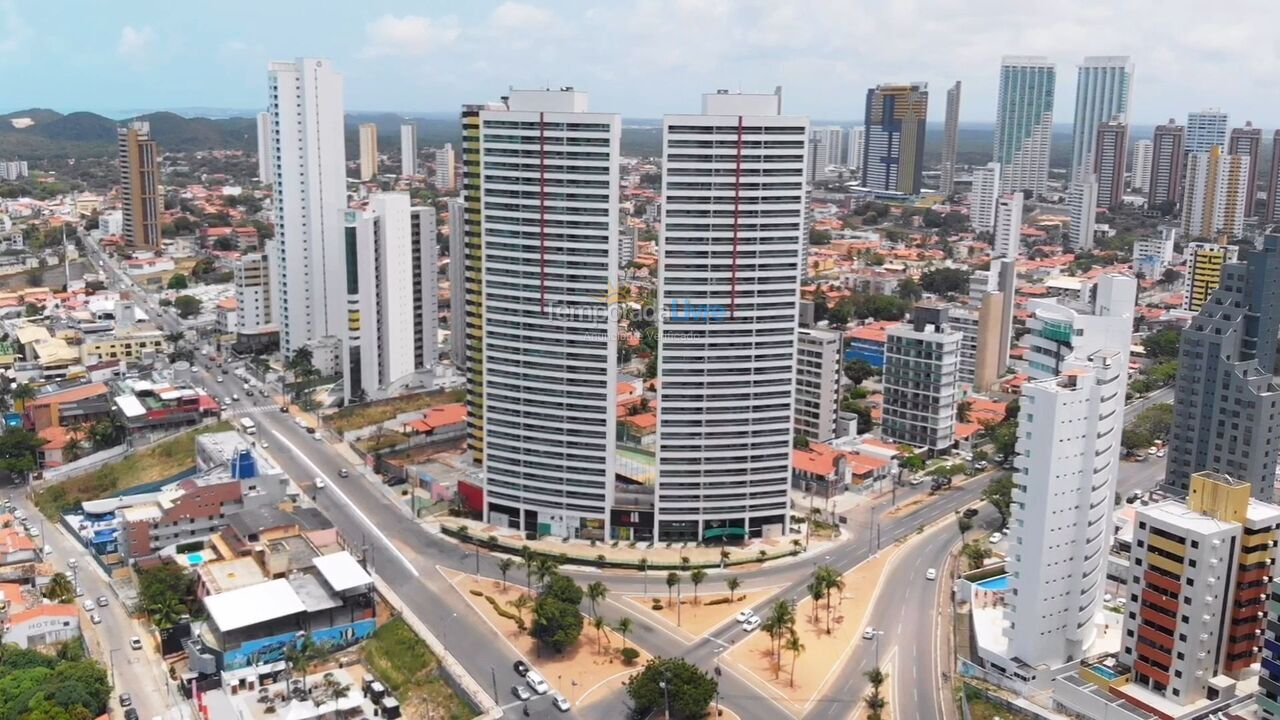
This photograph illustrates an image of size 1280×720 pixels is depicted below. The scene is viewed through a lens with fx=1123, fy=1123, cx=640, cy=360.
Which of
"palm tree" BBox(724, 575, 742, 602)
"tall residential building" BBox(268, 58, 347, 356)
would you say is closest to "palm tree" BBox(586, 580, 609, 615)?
"palm tree" BBox(724, 575, 742, 602)

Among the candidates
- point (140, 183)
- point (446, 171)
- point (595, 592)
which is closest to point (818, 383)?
point (595, 592)

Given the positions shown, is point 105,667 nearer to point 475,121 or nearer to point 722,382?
point 722,382

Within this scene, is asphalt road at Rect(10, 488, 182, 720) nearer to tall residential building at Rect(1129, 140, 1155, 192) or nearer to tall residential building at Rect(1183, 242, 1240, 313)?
tall residential building at Rect(1183, 242, 1240, 313)

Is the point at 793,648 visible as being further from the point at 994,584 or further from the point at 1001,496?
the point at 1001,496

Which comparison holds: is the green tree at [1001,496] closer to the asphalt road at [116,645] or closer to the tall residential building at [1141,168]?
the asphalt road at [116,645]

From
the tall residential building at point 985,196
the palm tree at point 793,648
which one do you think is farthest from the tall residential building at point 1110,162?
the palm tree at point 793,648

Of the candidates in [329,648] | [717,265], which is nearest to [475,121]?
[717,265]
